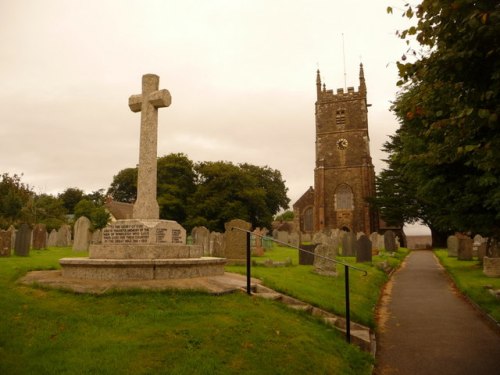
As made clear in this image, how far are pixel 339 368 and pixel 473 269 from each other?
47.6 ft

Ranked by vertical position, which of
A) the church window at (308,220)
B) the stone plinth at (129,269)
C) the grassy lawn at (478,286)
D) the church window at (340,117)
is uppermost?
the church window at (340,117)

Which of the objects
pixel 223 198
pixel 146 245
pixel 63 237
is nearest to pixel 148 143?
pixel 146 245

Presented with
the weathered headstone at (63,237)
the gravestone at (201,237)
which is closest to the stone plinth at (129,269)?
the gravestone at (201,237)

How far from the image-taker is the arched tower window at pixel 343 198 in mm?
46312

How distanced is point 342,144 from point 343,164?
93.9 inches

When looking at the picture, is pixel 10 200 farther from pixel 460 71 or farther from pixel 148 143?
pixel 460 71

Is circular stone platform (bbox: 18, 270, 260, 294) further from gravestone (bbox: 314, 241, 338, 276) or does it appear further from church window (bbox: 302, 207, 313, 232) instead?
church window (bbox: 302, 207, 313, 232)

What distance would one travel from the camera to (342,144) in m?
47.7

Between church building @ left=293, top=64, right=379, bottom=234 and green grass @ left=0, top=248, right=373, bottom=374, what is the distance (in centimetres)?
4050

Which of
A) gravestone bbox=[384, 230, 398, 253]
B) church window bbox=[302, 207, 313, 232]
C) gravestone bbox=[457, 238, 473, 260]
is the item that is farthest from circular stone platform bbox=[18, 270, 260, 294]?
church window bbox=[302, 207, 313, 232]

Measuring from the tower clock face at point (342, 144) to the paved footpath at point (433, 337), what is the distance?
1450 inches

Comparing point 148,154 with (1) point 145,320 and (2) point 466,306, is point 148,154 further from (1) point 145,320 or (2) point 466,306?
(2) point 466,306

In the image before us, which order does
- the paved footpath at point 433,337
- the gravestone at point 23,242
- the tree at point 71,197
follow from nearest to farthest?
the paved footpath at point 433,337, the gravestone at point 23,242, the tree at point 71,197

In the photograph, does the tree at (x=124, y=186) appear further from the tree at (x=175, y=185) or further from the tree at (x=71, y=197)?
the tree at (x=175, y=185)
